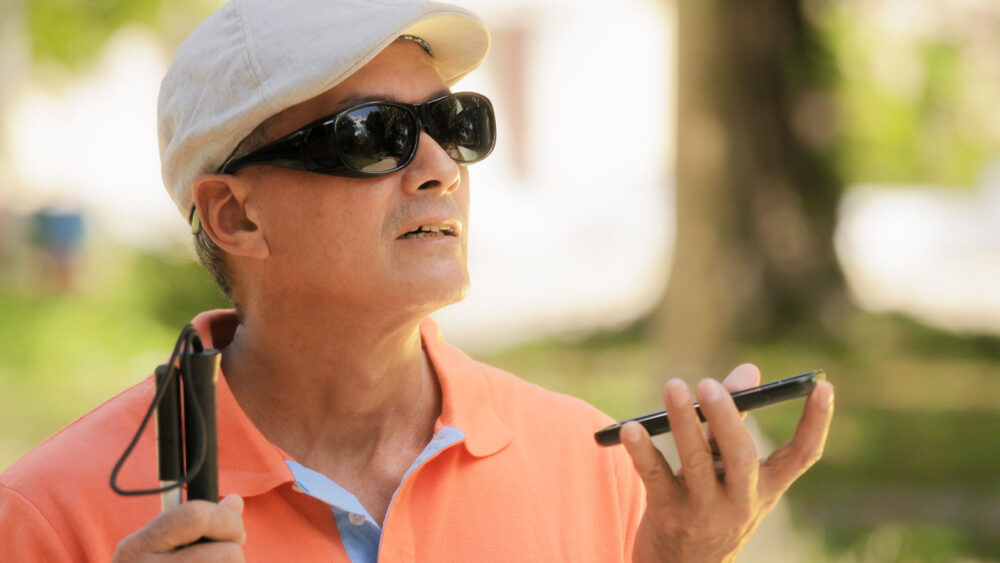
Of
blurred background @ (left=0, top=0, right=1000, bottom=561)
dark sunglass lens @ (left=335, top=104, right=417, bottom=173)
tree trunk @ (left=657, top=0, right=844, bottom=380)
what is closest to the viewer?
dark sunglass lens @ (left=335, top=104, right=417, bottom=173)

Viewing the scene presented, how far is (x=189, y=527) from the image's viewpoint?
1.47 m

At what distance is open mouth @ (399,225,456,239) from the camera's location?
2.15m

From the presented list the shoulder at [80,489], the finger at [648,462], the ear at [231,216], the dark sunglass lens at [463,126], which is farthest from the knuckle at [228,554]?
the dark sunglass lens at [463,126]

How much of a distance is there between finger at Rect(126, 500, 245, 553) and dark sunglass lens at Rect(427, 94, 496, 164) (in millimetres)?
944

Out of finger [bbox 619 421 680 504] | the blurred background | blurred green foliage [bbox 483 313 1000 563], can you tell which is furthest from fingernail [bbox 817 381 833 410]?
blurred green foliage [bbox 483 313 1000 563]

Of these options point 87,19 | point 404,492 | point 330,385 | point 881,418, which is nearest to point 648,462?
point 404,492

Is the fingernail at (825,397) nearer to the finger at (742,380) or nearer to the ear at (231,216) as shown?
the finger at (742,380)

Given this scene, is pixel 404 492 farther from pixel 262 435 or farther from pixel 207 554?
pixel 207 554

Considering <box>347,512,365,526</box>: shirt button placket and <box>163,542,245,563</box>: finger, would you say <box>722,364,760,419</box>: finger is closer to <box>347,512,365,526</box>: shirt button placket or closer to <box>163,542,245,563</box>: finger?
<box>347,512,365,526</box>: shirt button placket

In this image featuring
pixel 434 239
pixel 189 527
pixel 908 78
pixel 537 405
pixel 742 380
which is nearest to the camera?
pixel 189 527

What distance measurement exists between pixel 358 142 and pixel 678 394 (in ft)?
2.54

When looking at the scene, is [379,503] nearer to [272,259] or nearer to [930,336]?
[272,259]

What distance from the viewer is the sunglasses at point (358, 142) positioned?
6.82ft

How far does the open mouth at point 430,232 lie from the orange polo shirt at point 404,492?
303 mm
